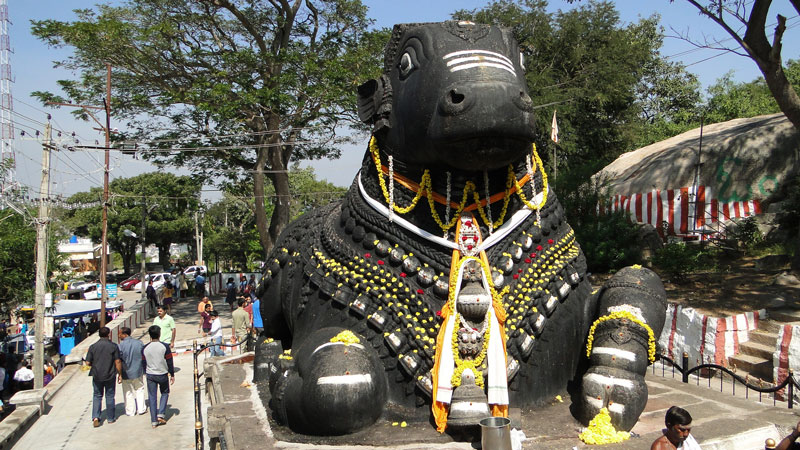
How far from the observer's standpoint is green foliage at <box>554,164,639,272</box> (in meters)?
13.5

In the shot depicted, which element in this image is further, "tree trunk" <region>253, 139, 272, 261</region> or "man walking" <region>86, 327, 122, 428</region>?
"tree trunk" <region>253, 139, 272, 261</region>

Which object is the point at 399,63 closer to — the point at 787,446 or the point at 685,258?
the point at 787,446

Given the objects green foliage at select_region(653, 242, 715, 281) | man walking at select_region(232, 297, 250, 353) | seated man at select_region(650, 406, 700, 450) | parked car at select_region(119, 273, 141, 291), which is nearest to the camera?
seated man at select_region(650, 406, 700, 450)

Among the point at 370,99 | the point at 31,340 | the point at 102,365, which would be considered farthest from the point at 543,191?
the point at 31,340

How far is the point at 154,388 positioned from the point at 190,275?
2846cm

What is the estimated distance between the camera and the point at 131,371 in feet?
28.7

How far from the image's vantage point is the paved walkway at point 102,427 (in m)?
7.81

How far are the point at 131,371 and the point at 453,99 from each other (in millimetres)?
7451

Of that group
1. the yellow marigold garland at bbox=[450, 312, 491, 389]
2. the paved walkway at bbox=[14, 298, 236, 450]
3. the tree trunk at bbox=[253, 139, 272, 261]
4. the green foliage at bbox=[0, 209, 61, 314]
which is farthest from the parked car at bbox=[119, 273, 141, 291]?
the yellow marigold garland at bbox=[450, 312, 491, 389]


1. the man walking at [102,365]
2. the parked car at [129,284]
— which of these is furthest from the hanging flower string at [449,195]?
the parked car at [129,284]

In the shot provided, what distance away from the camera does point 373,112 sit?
13.5 ft

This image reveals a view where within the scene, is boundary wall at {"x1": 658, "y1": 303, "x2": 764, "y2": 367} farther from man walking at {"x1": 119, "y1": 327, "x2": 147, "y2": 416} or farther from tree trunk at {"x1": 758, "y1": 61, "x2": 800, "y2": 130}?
man walking at {"x1": 119, "y1": 327, "x2": 147, "y2": 416}

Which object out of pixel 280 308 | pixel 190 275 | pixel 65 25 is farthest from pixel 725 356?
pixel 190 275

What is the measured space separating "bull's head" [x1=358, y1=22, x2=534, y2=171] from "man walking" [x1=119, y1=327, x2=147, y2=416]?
6.31 meters
